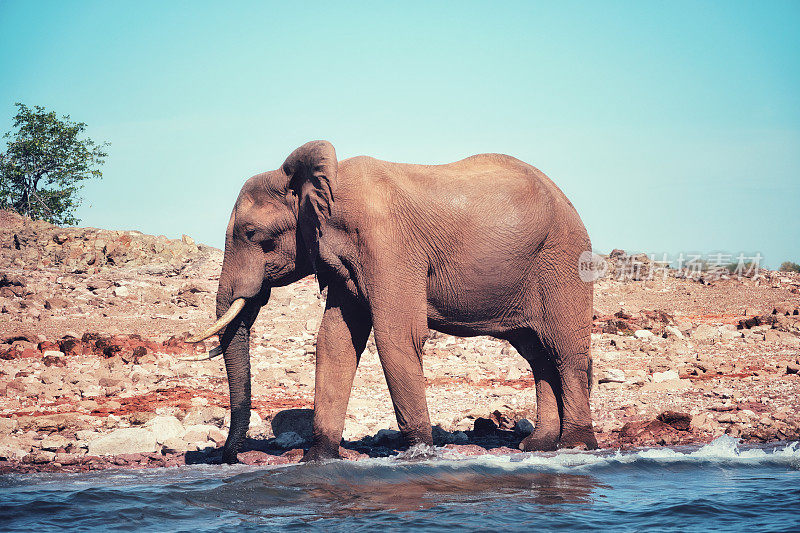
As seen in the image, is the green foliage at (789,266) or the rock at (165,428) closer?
the rock at (165,428)

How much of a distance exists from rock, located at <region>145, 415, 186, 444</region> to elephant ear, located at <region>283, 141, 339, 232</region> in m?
3.22

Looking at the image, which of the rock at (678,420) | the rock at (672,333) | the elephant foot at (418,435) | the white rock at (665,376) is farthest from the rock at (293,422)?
the rock at (672,333)

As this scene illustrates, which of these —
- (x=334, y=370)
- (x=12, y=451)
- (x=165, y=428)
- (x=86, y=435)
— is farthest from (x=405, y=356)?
(x=12, y=451)

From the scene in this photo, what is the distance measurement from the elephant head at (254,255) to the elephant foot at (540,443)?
305cm

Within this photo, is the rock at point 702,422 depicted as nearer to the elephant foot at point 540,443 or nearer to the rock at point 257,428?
the elephant foot at point 540,443

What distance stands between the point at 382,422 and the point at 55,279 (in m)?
14.4

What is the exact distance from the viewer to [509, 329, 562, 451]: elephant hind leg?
868 cm

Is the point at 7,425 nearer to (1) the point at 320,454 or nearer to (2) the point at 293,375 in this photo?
(1) the point at 320,454

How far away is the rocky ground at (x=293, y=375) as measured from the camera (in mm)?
9273

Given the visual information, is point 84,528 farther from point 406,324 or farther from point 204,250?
point 204,250

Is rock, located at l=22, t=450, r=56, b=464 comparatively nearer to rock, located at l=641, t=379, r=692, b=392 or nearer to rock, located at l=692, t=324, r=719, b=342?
rock, located at l=641, t=379, r=692, b=392

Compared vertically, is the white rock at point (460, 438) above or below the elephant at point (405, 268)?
below

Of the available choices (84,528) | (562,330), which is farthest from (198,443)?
(562,330)

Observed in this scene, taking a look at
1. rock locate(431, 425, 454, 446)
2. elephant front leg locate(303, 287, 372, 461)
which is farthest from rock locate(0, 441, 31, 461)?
rock locate(431, 425, 454, 446)
